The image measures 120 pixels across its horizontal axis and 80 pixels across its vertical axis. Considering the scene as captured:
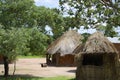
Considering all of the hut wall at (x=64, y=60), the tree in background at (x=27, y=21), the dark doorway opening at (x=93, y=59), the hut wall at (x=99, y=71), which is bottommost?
the hut wall at (x=64, y=60)

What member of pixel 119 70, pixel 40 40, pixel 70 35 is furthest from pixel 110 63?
pixel 70 35

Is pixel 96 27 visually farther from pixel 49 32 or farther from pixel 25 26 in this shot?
pixel 49 32

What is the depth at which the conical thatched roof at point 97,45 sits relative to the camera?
75.4ft

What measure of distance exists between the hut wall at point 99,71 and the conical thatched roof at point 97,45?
1.77 ft

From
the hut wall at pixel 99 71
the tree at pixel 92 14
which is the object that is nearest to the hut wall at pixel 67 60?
the hut wall at pixel 99 71

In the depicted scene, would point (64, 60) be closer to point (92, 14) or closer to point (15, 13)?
point (15, 13)

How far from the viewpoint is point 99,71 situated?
22.9 meters

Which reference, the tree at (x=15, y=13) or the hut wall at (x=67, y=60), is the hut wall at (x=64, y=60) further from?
the tree at (x=15, y=13)

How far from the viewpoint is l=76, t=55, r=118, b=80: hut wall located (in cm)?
2255

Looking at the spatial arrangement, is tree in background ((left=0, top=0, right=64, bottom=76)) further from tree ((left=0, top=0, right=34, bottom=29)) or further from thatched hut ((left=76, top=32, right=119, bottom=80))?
thatched hut ((left=76, top=32, right=119, bottom=80))

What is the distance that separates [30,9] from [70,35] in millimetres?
19680

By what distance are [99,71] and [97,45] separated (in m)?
1.76

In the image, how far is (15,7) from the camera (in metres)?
26.9

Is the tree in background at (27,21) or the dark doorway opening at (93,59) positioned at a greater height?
the tree in background at (27,21)
